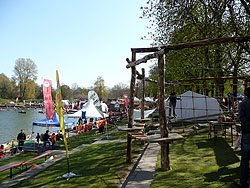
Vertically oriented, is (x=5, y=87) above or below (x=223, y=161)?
above

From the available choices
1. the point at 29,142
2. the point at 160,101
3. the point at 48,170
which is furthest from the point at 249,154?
the point at 29,142

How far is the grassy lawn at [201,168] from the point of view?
5492 millimetres

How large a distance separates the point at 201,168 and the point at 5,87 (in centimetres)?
9724

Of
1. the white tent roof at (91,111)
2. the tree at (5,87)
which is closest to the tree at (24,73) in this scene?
the tree at (5,87)

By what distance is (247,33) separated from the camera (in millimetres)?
13695

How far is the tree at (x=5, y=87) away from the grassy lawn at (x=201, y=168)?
94.1 m

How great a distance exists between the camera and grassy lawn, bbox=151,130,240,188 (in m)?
5.49

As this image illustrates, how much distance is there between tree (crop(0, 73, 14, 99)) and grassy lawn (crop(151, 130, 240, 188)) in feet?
309

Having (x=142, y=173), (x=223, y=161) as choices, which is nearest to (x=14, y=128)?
(x=142, y=173)

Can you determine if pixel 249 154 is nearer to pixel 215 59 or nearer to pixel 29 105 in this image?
pixel 215 59

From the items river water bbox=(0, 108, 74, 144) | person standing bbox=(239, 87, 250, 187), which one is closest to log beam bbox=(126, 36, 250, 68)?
person standing bbox=(239, 87, 250, 187)

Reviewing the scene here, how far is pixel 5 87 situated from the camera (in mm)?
87750

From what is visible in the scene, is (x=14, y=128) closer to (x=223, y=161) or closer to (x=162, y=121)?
(x=162, y=121)

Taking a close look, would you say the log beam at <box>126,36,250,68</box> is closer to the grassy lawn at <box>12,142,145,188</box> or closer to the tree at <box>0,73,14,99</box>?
the grassy lawn at <box>12,142,145,188</box>
